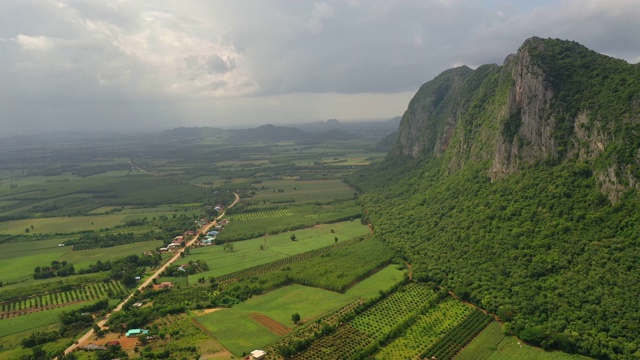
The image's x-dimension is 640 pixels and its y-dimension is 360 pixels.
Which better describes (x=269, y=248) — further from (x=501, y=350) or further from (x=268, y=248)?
(x=501, y=350)

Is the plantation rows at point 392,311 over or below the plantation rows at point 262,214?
below

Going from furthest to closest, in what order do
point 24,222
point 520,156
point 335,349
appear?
point 24,222, point 520,156, point 335,349

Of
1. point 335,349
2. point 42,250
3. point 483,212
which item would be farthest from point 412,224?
point 42,250

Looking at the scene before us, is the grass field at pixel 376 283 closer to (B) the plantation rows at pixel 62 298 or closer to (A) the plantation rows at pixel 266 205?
(B) the plantation rows at pixel 62 298

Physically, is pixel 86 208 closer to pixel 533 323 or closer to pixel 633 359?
pixel 533 323

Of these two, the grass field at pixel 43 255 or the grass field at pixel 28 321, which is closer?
the grass field at pixel 28 321

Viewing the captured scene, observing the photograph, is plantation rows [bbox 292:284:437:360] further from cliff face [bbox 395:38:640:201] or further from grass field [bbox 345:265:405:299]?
cliff face [bbox 395:38:640:201]

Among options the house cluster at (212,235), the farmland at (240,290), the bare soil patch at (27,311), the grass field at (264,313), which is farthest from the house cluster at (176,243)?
the grass field at (264,313)
